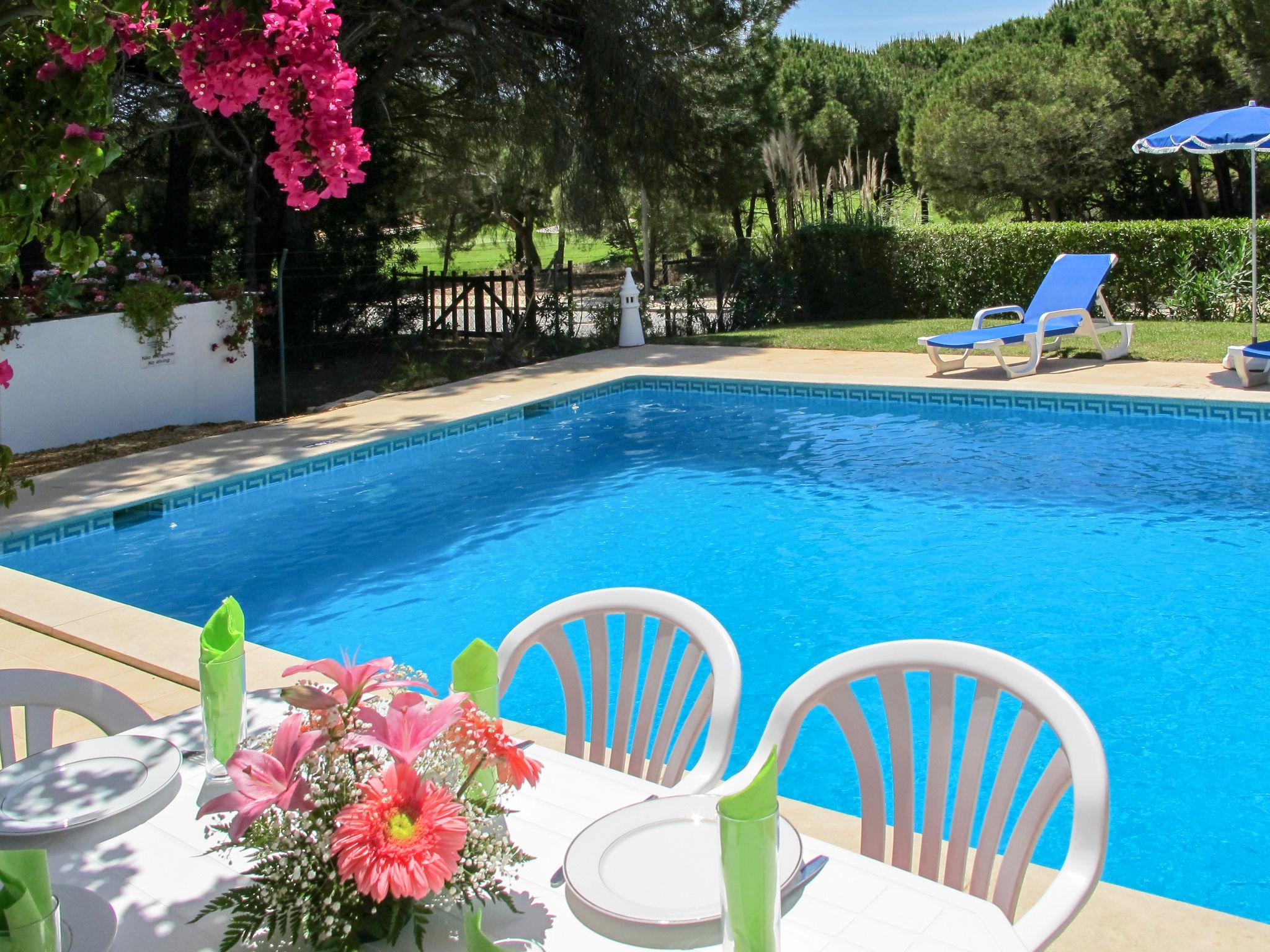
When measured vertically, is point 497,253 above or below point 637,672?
above

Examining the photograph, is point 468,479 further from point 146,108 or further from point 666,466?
point 146,108

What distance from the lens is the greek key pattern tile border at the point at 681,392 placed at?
7312 mm

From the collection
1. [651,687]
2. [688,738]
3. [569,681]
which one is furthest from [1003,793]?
[569,681]

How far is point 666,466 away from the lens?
884 cm

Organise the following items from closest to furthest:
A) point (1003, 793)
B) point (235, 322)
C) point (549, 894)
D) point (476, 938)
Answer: point (476, 938), point (549, 894), point (1003, 793), point (235, 322)

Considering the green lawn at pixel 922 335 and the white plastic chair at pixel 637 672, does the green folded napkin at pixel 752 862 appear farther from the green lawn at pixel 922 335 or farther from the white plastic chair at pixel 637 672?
the green lawn at pixel 922 335

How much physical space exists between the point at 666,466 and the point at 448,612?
3217mm

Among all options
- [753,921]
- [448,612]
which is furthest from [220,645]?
[448,612]

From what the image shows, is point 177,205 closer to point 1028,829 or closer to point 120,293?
point 120,293

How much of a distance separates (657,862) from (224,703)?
0.80 m

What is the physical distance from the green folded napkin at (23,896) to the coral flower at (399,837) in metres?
0.33

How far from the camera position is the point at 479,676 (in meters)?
1.82

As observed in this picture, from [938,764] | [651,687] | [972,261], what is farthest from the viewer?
[972,261]

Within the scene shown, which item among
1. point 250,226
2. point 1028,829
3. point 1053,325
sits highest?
point 250,226
